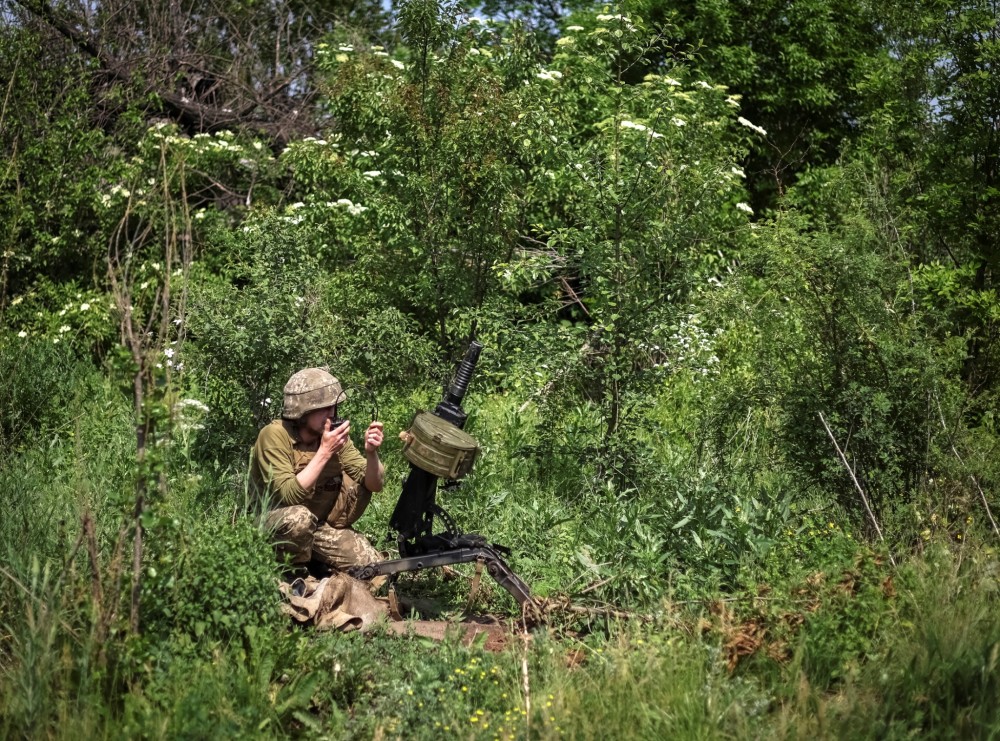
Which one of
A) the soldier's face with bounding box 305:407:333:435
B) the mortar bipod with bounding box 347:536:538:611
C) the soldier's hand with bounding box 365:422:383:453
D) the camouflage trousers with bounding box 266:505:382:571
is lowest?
the camouflage trousers with bounding box 266:505:382:571

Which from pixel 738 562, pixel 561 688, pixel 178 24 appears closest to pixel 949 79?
pixel 738 562

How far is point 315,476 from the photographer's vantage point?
5.36m

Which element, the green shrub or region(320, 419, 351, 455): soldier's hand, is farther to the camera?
region(320, 419, 351, 455): soldier's hand

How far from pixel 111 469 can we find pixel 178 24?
928cm

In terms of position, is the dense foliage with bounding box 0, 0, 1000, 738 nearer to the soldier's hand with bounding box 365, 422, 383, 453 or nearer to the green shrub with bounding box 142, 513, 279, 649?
the green shrub with bounding box 142, 513, 279, 649

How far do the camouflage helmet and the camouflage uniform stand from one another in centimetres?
13

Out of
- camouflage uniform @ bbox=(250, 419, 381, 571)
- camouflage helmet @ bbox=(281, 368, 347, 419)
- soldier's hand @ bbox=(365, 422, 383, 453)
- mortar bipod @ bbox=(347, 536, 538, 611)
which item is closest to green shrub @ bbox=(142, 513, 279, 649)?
camouflage uniform @ bbox=(250, 419, 381, 571)

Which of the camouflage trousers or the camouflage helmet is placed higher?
the camouflage helmet

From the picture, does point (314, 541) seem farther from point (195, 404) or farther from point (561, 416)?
point (561, 416)

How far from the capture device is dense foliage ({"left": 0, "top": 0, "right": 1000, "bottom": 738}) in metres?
4.23

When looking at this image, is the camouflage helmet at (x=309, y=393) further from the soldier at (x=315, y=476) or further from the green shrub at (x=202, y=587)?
the green shrub at (x=202, y=587)

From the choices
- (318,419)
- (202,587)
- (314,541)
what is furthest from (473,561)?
(202,587)

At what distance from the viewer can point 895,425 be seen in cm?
617

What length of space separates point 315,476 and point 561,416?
2450 millimetres
